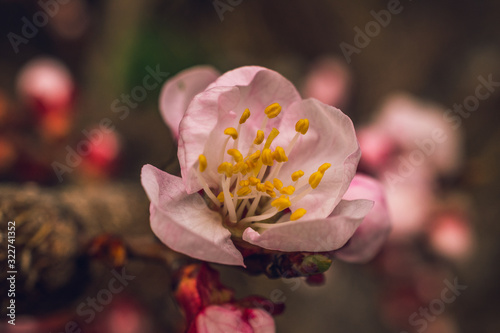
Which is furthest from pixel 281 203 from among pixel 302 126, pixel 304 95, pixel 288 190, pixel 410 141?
pixel 304 95

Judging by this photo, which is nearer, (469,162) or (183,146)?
Result: (183,146)

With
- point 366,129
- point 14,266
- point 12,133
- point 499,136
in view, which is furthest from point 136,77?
point 499,136

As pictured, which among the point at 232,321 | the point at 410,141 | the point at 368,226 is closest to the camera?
the point at 232,321

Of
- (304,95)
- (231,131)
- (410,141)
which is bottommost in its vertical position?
(304,95)

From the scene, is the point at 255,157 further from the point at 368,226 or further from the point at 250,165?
the point at 368,226

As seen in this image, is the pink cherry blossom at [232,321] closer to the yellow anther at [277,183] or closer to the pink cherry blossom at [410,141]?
the yellow anther at [277,183]

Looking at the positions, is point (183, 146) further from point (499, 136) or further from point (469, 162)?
point (499, 136)

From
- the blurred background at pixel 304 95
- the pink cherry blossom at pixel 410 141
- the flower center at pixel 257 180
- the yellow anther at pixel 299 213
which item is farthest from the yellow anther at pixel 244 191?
the pink cherry blossom at pixel 410 141
